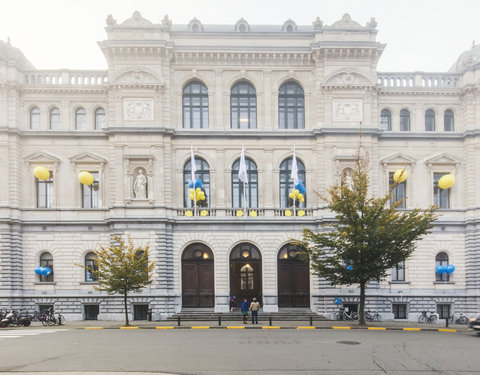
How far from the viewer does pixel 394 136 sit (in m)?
35.8

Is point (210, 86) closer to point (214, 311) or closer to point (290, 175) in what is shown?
point (290, 175)

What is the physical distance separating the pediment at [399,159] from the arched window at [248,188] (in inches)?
405

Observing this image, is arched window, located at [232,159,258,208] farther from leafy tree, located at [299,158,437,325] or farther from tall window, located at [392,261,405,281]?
tall window, located at [392,261,405,281]

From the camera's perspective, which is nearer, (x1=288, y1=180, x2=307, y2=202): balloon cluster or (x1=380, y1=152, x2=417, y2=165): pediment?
(x1=288, y1=180, x2=307, y2=202): balloon cluster

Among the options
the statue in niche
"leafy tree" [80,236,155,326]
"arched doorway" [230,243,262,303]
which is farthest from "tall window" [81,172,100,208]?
"arched doorway" [230,243,262,303]

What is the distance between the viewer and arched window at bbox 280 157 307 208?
1416 inches

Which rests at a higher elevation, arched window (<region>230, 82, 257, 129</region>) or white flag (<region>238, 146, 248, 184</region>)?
arched window (<region>230, 82, 257, 129</region>)

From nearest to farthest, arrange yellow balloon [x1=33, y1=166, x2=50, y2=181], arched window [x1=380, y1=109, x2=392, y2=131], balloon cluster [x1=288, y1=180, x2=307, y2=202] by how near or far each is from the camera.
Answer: balloon cluster [x1=288, y1=180, x2=307, y2=202] < yellow balloon [x1=33, y1=166, x2=50, y2=181] < arched window [x1=380, y1=109, x2=392, y2=131]

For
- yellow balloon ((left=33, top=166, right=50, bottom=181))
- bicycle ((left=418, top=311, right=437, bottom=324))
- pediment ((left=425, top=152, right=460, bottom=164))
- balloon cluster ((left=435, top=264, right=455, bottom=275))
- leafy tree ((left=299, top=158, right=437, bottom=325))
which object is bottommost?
bicycle ((left=418, top=311, right=437, bottom=324))

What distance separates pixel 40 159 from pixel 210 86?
14.7 m

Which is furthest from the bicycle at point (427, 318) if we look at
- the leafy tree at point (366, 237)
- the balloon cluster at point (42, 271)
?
the balloon cluster at point (42, 271)

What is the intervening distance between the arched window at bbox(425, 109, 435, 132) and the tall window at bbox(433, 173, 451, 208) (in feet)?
12.8

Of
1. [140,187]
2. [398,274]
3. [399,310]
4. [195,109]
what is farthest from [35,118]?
[399,310]

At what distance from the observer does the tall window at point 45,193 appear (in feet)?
116
